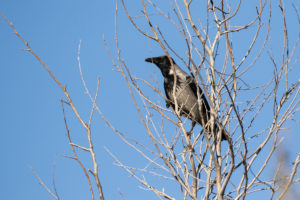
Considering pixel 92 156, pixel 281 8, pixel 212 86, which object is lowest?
pixel 92 156

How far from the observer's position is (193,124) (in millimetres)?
5441

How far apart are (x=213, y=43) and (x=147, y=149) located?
3.01 ft

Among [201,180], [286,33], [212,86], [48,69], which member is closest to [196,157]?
[201,180]

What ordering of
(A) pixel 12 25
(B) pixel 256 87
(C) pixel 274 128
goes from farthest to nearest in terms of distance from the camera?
(B) pixel 256 87 → (C) pixel 274 128 → (A) pixel 12 25

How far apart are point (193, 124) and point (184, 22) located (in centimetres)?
267

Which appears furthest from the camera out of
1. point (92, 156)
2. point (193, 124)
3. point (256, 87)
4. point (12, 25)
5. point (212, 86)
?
point (193, 124)

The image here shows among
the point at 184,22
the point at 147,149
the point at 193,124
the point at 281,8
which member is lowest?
the point at 147,149

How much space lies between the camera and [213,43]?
3000mm

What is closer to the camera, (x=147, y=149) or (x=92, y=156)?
(x=92, y=156)

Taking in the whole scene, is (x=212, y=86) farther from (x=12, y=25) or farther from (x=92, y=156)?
(x=12, y=25)

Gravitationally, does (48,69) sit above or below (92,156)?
above

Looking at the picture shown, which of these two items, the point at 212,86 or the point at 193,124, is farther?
the point at 193,124

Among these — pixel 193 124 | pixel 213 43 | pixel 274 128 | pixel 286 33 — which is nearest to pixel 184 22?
pixel 213 43

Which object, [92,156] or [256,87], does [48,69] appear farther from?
[256,87]
